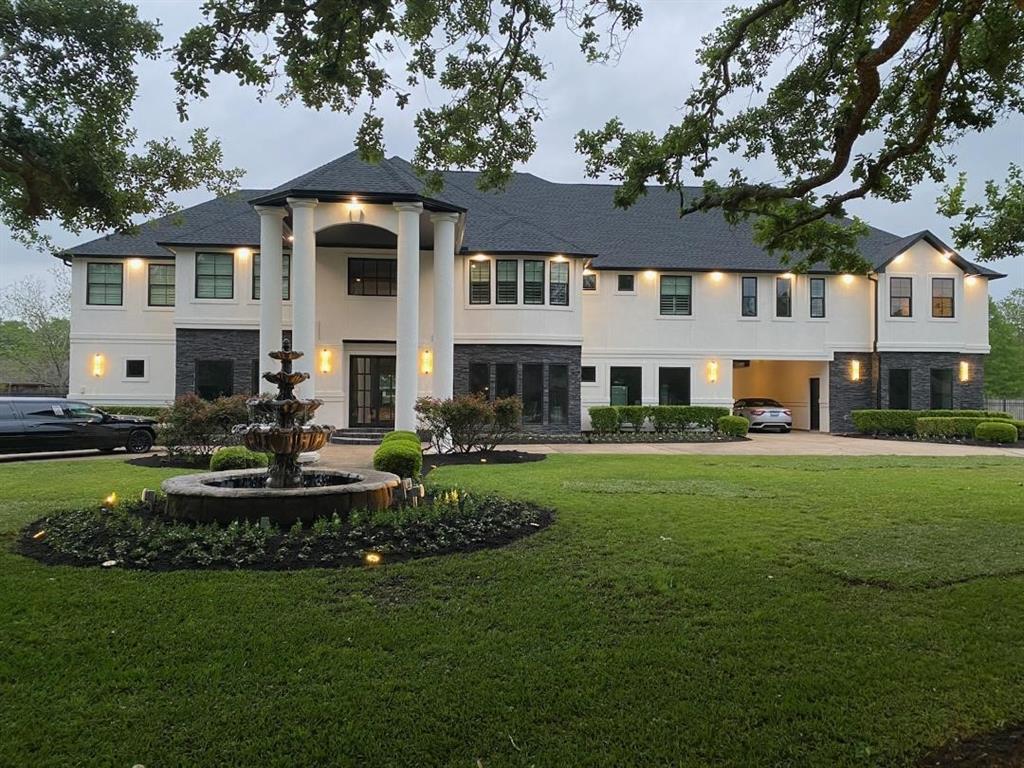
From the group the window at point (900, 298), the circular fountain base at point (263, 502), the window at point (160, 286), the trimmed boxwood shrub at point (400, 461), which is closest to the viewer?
the circular fountain base at point (263, 502)

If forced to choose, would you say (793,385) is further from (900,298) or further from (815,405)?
(900,298)

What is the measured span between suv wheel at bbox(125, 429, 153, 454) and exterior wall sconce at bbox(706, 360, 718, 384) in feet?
63.7

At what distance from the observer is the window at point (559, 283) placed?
74.8ft

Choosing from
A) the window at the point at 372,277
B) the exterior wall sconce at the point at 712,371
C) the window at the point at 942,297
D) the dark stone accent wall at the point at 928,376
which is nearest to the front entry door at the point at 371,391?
the window at the point at 372,277

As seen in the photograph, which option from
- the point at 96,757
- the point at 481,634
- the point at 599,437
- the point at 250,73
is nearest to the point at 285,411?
the point at 250,73

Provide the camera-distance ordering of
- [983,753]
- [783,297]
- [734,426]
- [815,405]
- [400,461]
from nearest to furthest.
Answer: [983,753]
[400,461]
[734,426]
[783,297]
[815,405]

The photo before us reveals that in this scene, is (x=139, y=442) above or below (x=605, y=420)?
below

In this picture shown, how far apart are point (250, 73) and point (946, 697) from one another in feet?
23.9

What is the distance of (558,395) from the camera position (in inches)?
898

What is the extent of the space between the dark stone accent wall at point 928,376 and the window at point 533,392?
1417cm

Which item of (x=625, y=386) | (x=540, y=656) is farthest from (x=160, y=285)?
(x=540, y=656)

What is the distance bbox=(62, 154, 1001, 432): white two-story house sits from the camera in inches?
725

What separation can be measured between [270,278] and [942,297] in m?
25.5

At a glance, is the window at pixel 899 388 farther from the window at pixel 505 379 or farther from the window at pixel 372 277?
the window at pixel 372 277
